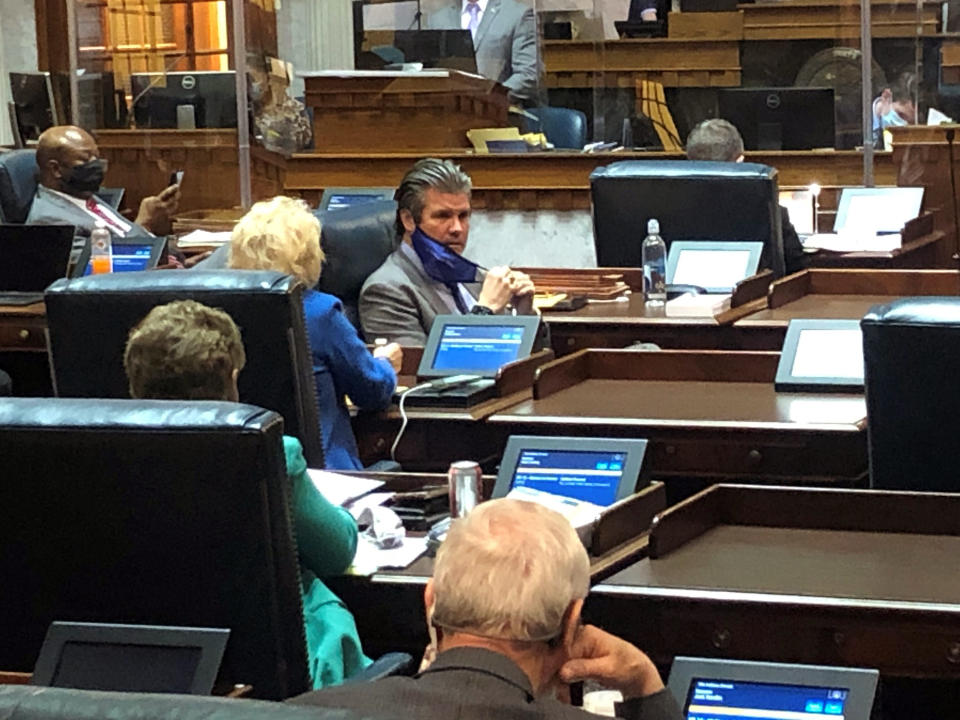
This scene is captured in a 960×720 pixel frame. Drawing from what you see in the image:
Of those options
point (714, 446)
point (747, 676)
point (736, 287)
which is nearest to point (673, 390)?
point (714, 446)

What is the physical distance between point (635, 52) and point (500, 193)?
1600mm

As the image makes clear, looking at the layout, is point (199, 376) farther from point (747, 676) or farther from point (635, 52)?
point (635, 52)

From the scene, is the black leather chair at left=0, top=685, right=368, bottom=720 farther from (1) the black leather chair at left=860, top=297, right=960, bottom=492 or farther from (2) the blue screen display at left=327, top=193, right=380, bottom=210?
(2) the blue screen display at left=327, top=193, right=380, bottom=210

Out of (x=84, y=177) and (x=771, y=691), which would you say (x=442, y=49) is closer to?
(x=84, y=177)

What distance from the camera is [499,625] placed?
1843 millimetres

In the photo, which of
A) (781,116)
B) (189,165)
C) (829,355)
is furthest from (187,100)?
(829,355)

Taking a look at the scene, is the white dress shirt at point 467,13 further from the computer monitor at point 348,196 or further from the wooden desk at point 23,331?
the wooden desk at point 23,331

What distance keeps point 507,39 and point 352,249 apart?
13.6ft

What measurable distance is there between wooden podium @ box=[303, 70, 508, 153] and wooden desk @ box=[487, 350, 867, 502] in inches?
184

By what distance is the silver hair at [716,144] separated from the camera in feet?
22.8

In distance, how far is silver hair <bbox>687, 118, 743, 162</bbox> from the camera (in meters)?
6.96

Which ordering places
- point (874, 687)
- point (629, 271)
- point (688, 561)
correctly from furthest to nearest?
point (629, 271)
point (688, 561)
point (874, 687)

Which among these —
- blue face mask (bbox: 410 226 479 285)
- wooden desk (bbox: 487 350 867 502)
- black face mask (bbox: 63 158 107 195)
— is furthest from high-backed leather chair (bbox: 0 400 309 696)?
black face mask (bbox: 63 158 107 195)

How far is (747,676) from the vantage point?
2383mm
